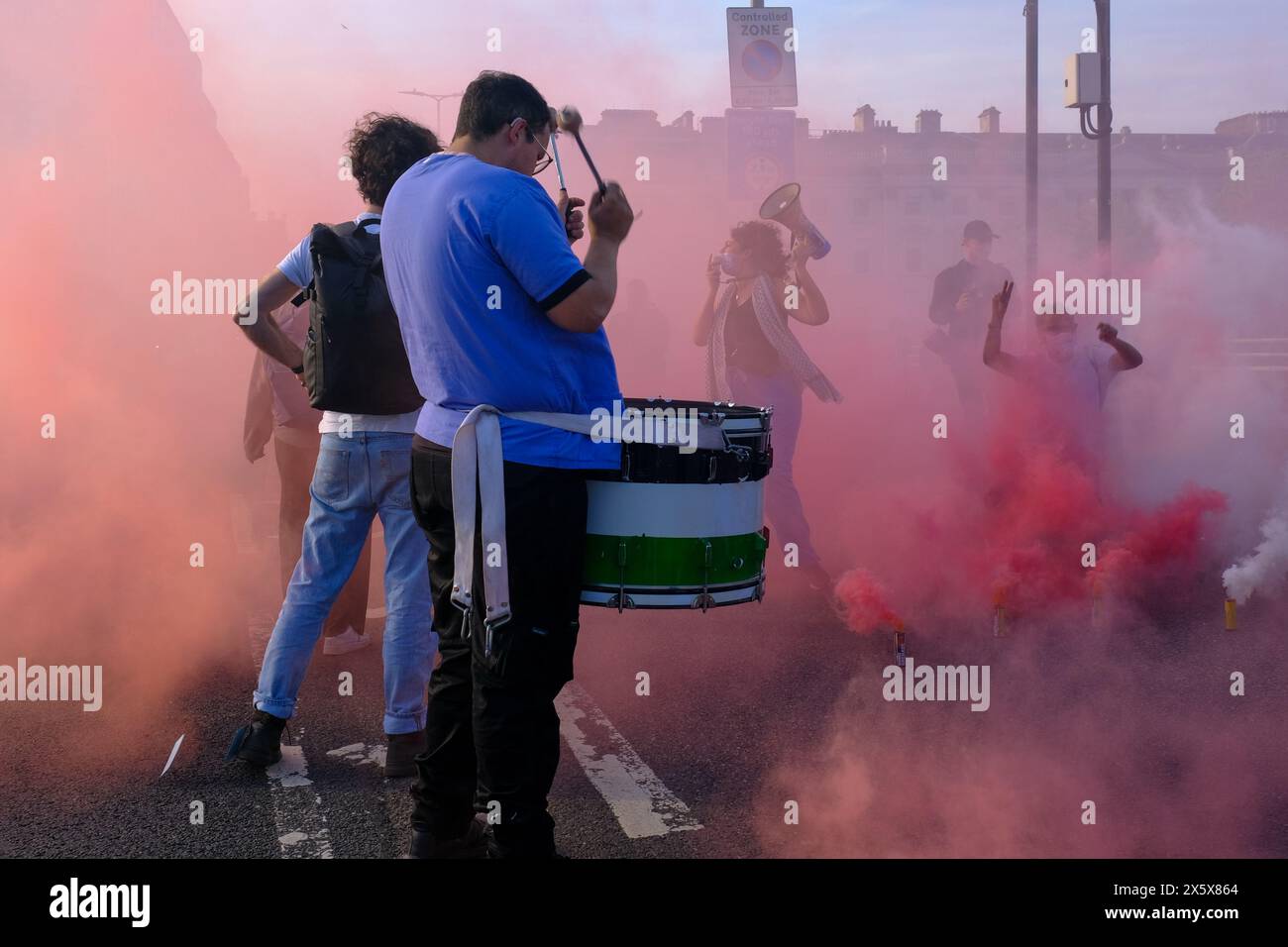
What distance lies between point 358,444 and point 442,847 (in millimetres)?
1415

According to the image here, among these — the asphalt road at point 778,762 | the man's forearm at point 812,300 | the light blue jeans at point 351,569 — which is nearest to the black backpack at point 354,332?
the light blue jeans at point 351,569

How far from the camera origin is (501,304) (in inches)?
111

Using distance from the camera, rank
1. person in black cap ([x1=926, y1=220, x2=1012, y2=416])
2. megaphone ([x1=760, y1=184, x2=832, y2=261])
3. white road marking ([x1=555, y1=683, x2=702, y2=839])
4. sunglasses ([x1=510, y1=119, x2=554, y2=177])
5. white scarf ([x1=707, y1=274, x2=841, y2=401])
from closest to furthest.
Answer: sunglasses ([x1=510, y1=119, x2=554, y2=177]) → white road marking ([x1=555, y1=683, x2=702, y2=839]) → white scarf ([x1=707, y1=274, x2=841, y2=401]) → megaphone ([x1=760, y1=184, x2=832, y2=261]) → person in black cap ([x1=926, y1=220, x2=1012, y2=416])

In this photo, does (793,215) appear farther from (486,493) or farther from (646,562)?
(486,493)

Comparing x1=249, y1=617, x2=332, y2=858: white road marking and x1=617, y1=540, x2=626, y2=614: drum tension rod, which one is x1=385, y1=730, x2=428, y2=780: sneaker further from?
x1=617, y1=540, x2=626, y2=614: drum tension rod

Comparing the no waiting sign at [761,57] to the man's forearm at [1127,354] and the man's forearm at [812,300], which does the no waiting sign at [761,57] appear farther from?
the man's forearm at [1127,354]

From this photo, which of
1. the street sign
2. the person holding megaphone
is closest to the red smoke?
the person holding megaphone

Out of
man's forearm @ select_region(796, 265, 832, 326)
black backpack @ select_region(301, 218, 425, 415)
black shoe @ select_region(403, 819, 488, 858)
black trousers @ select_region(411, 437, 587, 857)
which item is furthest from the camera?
man's forearm @ select_region(796, 265, 832, 326)

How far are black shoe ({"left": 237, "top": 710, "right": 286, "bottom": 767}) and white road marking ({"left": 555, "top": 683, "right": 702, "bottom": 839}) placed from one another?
97cm

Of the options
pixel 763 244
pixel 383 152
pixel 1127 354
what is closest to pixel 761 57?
pixel 763 244

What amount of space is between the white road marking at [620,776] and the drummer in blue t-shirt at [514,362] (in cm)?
76

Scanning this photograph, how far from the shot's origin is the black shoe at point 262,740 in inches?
161

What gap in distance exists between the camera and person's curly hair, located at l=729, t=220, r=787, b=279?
7.42m
